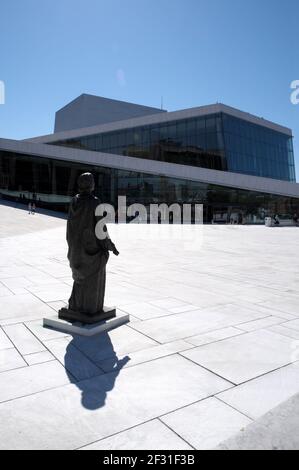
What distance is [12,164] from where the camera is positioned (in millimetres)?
42219

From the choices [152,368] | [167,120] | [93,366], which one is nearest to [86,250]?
[93,366]

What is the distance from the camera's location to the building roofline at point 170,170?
119ft

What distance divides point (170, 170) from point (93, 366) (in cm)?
3375

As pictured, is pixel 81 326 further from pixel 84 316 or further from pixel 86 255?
pixel 86 255

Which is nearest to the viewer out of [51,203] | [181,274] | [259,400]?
[259,400]

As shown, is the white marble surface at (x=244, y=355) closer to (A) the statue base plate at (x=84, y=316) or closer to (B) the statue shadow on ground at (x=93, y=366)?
(B) the statue shadow on ground at (x=93, y=366)

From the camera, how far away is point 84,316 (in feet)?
16.4

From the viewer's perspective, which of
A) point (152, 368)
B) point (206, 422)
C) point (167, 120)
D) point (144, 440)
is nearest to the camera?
point (144, 440)

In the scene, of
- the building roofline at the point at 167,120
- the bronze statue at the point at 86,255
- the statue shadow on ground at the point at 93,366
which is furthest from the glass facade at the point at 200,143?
the statue shadow on ground at the point at 93,366

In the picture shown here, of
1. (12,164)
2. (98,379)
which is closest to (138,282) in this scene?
(98,379)

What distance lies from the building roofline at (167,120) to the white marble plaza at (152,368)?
4051 centimetres
